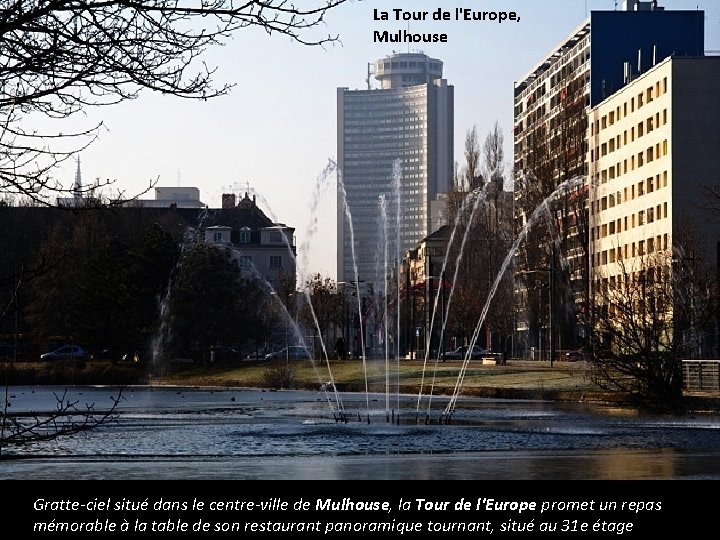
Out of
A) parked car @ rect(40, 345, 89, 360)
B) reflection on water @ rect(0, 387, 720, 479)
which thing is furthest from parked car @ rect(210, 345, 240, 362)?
reflection on water @ rect(0, 387, 720, 479)

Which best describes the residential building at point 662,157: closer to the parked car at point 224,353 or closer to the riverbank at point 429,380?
the parked car at point 224,353

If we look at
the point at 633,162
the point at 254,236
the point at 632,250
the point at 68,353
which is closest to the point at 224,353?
the point at 68,353

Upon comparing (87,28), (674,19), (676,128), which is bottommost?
(87,28)

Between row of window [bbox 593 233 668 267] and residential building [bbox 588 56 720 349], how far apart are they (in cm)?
7

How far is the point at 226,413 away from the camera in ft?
122

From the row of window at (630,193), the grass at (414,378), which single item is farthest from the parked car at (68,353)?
the row of window at (630,193)

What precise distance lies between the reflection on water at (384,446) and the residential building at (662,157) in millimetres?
61997

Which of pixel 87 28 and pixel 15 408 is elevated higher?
pixel 87 28

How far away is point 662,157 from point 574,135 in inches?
407

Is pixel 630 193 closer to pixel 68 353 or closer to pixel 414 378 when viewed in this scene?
pixel 68 353

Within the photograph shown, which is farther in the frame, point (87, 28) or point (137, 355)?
point (137, 355)
